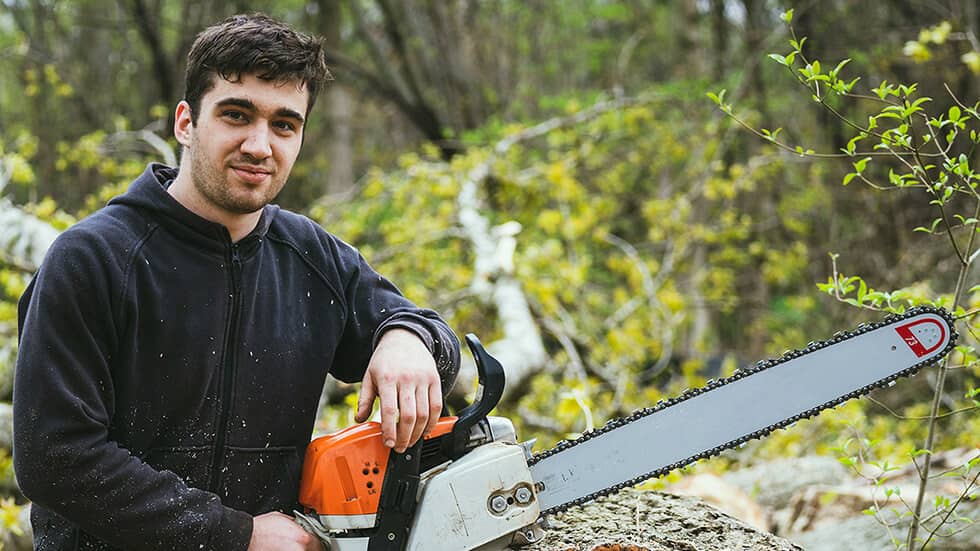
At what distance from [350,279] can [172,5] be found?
506 inches

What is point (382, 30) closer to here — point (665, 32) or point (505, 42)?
point (505, 42)

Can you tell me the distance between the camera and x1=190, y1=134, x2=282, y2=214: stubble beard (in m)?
1.85

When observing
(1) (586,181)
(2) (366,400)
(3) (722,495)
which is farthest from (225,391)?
(1) (586,181)

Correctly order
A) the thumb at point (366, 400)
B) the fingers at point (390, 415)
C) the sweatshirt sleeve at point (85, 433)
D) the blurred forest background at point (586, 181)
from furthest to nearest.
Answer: the blurred forest background at point (586, 181) < the thumb at point (366, 400) < the fingers at point (390, 415) < the sweatshirt sleeve at point (85, 433)

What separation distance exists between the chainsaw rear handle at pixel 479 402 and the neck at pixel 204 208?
54cm

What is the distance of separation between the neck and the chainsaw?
49 cm

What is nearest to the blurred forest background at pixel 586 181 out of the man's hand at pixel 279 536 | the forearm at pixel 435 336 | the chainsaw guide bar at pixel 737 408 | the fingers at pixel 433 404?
the chainsaw guide bar at pixel 737 408

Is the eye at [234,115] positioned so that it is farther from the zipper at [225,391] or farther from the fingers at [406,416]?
the fingers at [406,416]

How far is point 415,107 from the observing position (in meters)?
9.49

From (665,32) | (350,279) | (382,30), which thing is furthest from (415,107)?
(350,279)

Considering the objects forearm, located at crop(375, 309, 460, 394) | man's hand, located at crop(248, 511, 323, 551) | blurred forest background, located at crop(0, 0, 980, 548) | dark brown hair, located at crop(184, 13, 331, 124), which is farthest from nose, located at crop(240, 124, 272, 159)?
blurred forest background, located at crop(0, 0, 980, 548)

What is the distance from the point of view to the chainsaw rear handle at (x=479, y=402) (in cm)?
186

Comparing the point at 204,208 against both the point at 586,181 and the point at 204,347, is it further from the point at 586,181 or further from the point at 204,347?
the point at 586,181

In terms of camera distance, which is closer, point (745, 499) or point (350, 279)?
point (350, 279)
